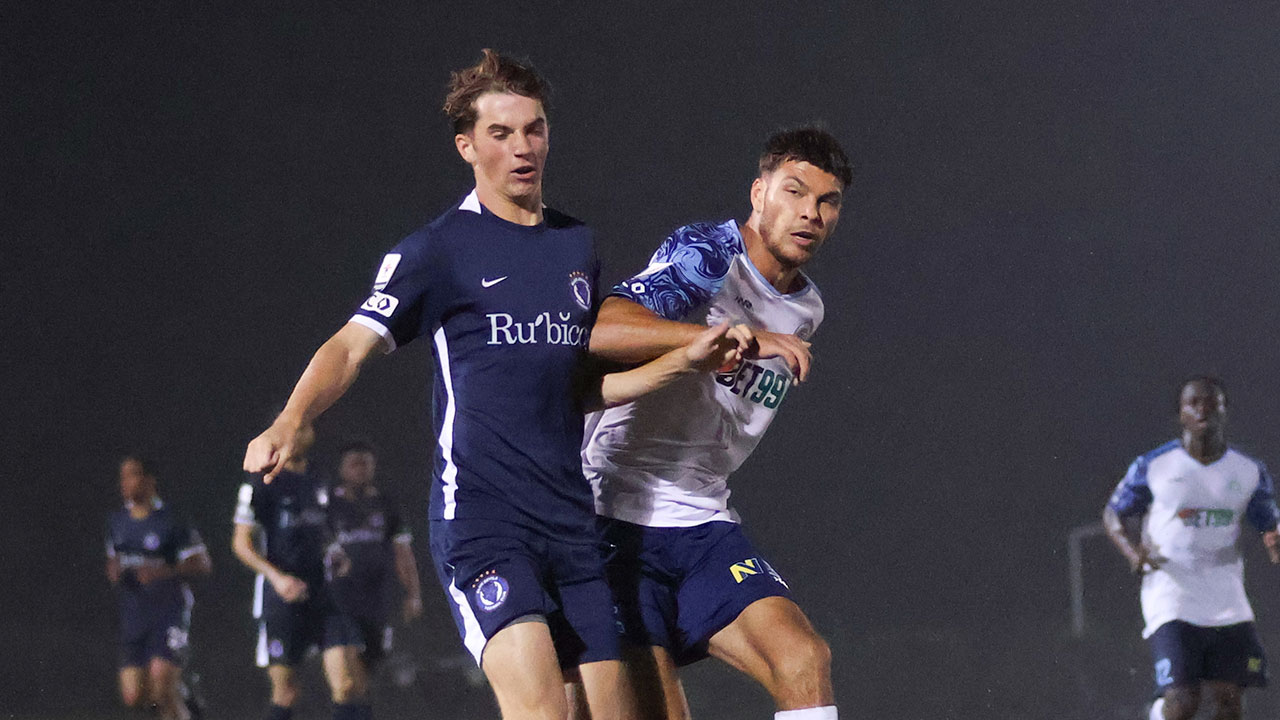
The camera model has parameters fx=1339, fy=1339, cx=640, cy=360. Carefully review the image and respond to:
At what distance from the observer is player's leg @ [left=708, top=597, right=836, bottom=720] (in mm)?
2926

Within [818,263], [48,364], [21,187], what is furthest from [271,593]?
[818,263]

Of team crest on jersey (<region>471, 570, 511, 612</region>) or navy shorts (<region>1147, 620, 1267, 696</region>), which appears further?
navy shorts (<region>1147, 620, 1267, 696</region>)

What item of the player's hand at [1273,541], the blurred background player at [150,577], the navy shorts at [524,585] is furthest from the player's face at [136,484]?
the player's hand at [1273,541]

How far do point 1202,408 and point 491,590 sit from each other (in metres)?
4.74

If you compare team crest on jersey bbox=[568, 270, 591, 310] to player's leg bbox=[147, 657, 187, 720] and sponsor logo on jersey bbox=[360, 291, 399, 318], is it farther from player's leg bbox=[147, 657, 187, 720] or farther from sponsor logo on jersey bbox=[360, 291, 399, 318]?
player's leg bbox=[147, 657, 187, 720]

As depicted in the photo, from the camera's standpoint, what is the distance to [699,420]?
3.26 metres

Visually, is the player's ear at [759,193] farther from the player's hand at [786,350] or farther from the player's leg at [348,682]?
the player's leg at [348,682]

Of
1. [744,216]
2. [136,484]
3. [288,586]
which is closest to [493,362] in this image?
[288,586]

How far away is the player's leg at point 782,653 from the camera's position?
115 inches

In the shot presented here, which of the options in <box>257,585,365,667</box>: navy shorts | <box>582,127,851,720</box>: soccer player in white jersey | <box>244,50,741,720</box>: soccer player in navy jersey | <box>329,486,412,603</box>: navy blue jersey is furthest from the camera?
<box>329,486,412,603</box>: navy blue jersey

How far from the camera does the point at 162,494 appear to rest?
38.4 ft

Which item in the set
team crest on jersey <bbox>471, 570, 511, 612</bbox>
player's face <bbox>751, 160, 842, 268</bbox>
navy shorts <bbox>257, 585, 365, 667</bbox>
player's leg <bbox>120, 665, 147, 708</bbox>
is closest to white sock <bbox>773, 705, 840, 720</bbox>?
team crest on jersey <bbox>471, 570, 511, 612</bbox>

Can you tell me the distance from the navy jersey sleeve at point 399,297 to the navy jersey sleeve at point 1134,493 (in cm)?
470

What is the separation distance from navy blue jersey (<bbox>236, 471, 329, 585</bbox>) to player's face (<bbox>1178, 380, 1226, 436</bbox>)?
14.7 feet
